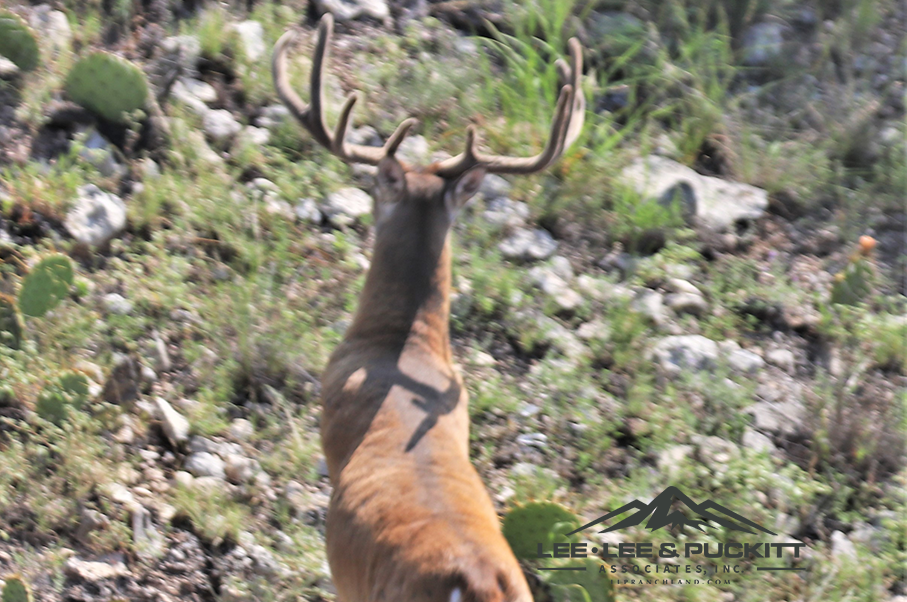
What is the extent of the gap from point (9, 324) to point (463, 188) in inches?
81.3

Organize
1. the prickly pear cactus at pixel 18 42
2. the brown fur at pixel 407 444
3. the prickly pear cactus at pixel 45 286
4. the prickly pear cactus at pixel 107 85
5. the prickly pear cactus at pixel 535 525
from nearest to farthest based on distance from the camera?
1. the brown fur at pixel 407 444
2. the prickly pear cactus at pixel 535 525
3. the prickly pear cactus at pixel 45 286
4. the prickly pear cactus at pixel 107 85
5. the prickly pear cactus at pixel 18 42

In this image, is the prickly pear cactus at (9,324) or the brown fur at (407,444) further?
the prickly pear cactus at (9,324)

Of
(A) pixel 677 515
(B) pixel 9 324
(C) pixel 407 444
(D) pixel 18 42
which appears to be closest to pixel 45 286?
(B) pixel 9 324

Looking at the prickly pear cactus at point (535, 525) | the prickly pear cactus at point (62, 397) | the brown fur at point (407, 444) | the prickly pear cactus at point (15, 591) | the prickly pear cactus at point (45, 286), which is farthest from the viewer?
the prickly pear cactus at point (45, 286)

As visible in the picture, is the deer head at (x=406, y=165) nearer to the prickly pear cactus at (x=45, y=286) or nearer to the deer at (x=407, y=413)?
the deer at (x=407, y=413)

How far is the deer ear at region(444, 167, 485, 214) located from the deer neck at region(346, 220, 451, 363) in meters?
0.13

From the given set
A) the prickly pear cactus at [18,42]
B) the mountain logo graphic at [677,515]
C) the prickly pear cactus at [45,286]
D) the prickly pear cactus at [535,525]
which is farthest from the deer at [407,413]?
the prickly pear cactus at [18,42]

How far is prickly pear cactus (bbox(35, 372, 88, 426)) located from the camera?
380cm

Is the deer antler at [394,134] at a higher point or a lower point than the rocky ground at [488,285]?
higher

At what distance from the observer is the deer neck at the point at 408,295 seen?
12.1 ft

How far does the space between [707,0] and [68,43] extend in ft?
14.5

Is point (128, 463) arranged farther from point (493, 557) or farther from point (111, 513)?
point (493, 557)

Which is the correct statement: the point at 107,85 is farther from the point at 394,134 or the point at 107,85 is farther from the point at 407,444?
the point at 407,444

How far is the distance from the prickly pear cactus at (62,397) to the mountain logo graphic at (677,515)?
2.33 m
